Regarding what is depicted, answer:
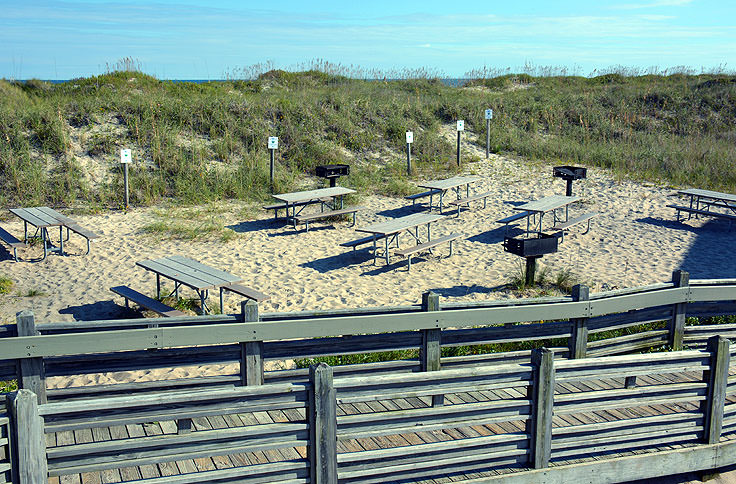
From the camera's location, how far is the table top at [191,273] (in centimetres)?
746

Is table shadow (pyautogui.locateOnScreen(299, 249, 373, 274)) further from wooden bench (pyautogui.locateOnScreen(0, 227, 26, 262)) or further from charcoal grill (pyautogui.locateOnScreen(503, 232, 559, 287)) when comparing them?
wooden bench (pyautogui.locateOnScreen(0, 227, 26, 262))

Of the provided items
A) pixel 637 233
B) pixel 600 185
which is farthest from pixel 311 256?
pixel 600 185

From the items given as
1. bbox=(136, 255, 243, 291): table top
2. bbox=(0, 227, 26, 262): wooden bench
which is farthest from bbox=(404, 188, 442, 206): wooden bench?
bbox=(0, 227, 26, 262): wooden bench

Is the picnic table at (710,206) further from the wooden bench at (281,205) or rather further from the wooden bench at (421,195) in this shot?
the wooden bench at (281,205)

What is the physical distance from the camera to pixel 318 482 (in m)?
3.55

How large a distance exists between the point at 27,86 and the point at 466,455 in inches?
884

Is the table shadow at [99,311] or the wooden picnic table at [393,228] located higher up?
the wooden picnic table at [393,228]

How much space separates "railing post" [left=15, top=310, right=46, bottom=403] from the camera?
427 cm

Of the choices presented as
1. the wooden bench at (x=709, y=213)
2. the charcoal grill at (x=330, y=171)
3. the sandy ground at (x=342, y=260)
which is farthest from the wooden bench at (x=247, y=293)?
the wooden bench at (x=709, y=213)

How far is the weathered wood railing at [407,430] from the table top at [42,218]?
6.61 m

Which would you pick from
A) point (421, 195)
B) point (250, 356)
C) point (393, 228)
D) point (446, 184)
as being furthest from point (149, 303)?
point (446, 184)

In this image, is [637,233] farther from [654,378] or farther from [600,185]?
[654,378]

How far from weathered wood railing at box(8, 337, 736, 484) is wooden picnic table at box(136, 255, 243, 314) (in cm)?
303

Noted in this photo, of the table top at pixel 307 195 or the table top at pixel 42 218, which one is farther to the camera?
the table top at pixel 307 195
